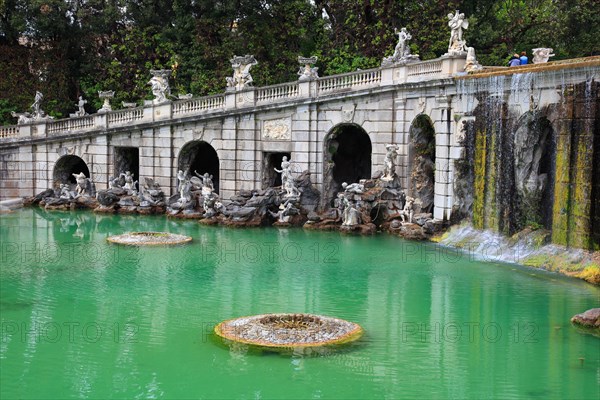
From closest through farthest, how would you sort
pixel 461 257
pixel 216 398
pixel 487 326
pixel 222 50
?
pixel 216 398 < pixel 487 326 < pixel 461 257 < pixel 222 50

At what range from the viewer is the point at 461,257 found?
26.4 meters

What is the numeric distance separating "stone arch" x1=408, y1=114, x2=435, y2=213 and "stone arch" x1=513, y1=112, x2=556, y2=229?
223 inches

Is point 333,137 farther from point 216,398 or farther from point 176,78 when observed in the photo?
point 216,398

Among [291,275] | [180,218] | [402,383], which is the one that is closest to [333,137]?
[180,218]

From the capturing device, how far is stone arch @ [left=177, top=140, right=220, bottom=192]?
127ft

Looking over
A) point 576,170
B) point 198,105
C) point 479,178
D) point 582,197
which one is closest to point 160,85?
point 198,105

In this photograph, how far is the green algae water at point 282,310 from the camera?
14.6 meters

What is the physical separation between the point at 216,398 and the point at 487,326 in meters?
7.04

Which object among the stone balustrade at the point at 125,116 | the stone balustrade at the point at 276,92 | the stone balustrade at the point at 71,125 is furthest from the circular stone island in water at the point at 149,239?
the stone balustrade at the point at 71,125

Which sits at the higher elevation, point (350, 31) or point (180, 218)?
point (350, 31)

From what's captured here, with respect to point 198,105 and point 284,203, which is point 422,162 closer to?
point 284,203

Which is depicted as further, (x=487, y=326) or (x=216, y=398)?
(x=487, y=326)

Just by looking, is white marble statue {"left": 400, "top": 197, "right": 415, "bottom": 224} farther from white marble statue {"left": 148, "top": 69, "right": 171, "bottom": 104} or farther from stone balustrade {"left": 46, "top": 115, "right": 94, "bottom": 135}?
stone balustrade {"left": 46, "top": 115, "right": 94, "bottom": 135}

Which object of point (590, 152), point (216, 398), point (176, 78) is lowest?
point (216, 398)
